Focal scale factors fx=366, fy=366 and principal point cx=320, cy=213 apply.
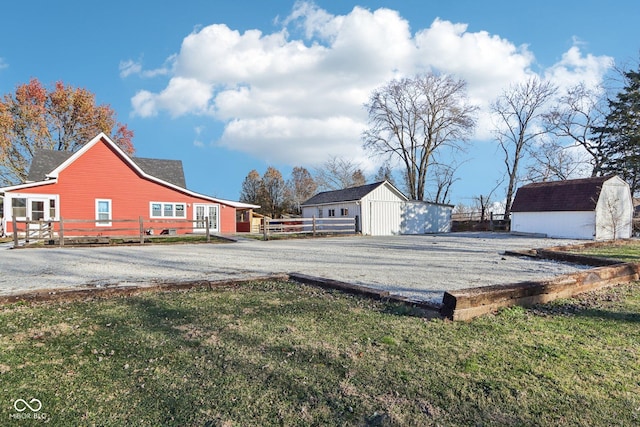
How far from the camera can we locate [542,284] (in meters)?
4.99

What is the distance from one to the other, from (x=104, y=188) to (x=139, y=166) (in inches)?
114

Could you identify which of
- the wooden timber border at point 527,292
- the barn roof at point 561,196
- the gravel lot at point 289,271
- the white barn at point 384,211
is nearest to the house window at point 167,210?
the white barn at point 384,211

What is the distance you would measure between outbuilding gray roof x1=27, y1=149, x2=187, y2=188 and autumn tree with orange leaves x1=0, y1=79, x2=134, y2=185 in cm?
1094

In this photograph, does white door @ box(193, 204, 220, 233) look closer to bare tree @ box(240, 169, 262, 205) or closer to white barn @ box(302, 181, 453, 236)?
white barn @ box(302, 181, 453, 236)

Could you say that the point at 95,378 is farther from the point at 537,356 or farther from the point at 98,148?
the point at 98,148

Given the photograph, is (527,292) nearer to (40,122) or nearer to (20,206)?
(20,206)

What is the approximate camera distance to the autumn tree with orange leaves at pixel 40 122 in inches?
Answer: 1188

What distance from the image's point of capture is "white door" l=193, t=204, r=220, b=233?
2270cm

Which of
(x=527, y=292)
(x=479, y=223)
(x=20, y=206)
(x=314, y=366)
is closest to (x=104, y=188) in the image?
(x=20, y=206)

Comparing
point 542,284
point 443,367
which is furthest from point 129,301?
point 542,284

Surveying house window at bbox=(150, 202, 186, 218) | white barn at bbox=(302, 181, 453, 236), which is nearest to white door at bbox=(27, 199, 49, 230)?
house window at bbox=(150, 202, 186, 218)

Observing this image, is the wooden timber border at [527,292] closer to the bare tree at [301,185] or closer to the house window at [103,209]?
the house window at [103,209]

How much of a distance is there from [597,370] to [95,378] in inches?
151

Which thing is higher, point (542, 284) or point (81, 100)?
point (81, 100)
